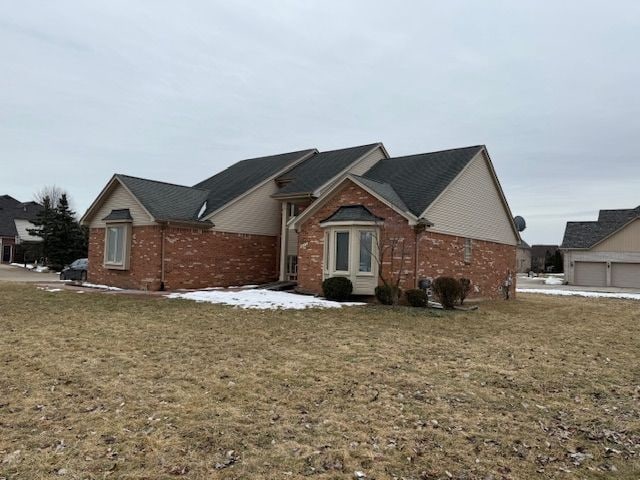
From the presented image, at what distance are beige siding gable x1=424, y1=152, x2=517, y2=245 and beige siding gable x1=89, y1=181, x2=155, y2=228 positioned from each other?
37.4 feet

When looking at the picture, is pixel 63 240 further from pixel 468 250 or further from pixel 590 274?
pixel 590 274

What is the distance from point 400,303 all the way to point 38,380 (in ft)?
39.1

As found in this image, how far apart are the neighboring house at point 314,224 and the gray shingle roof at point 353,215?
0.05 metres

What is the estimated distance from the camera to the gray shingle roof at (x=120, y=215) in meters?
20.9

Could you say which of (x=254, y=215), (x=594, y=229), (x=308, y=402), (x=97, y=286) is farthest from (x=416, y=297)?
(x=594, y=229)

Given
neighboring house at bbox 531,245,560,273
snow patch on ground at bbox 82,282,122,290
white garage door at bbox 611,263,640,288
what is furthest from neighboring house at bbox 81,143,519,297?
neighboring house at bbox 531,245,560,273

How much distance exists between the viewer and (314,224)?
19.0 metres

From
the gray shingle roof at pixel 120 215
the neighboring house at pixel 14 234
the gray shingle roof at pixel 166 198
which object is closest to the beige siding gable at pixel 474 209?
the gray shingle roof at pixel 166 198

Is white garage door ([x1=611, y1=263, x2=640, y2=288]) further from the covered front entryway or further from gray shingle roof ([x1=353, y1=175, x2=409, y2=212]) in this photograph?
the covered front entryway

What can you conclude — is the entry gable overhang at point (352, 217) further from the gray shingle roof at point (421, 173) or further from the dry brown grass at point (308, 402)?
the dry brown grass at point (308, 402)

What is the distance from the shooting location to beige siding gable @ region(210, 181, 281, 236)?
21.7 metres

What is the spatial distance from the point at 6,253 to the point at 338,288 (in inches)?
1974

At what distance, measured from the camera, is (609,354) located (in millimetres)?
9250

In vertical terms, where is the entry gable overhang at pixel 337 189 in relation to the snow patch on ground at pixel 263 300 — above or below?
above
